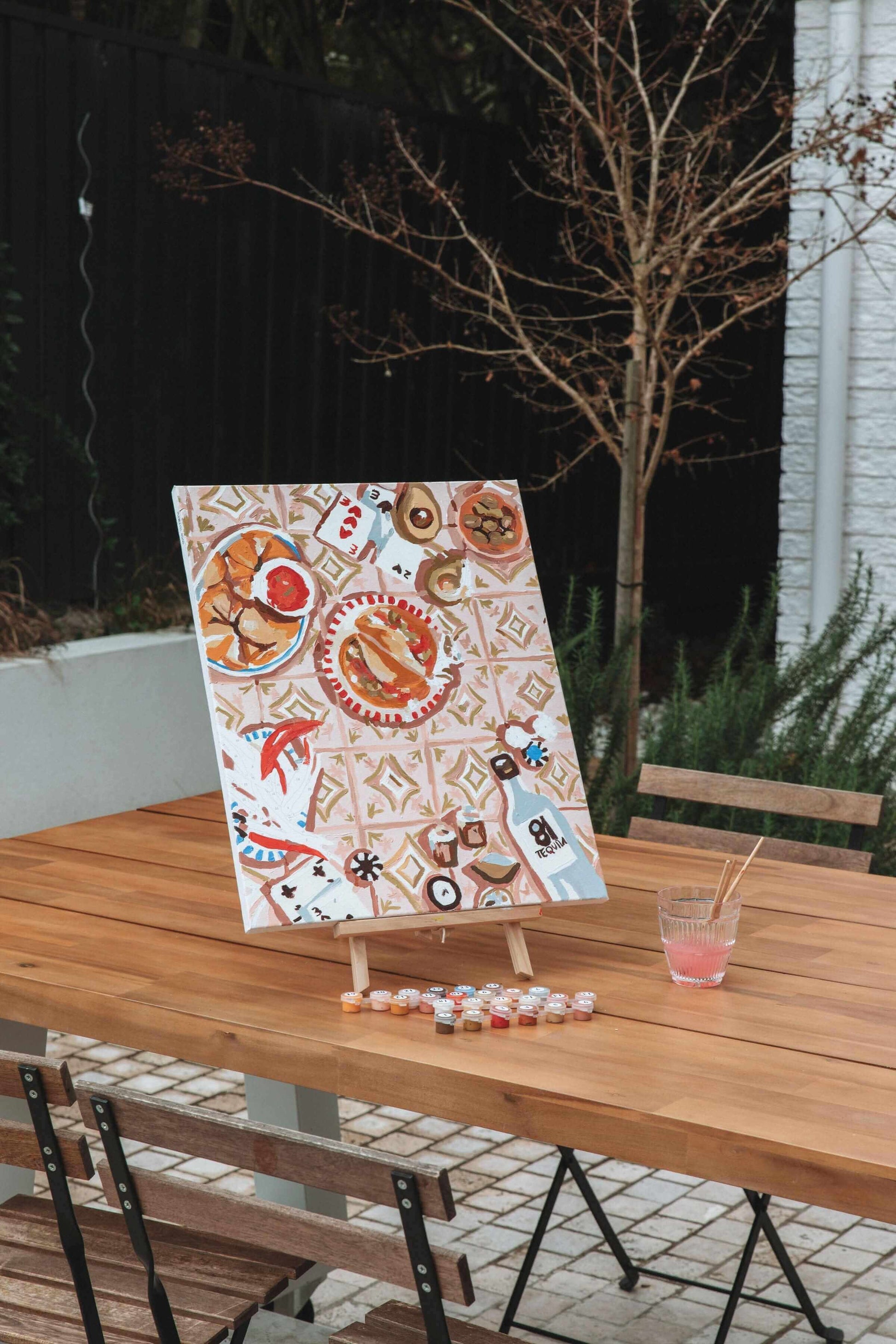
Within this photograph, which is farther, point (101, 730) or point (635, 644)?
point (101, 730)

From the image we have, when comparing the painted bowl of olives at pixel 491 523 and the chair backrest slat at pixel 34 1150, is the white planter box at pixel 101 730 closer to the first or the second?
the painted bowl of olives at pixel 491 523

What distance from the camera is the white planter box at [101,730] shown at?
16.0 ft

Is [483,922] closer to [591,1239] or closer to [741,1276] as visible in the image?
[741,1276]

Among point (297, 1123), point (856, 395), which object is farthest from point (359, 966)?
point (856, 395)

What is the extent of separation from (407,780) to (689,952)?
0.47m

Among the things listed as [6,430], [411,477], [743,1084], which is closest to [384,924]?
[743,1084]

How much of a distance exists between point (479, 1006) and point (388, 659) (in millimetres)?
566

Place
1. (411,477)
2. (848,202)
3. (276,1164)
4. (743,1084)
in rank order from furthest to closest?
(411,477)
(848,202)
(743,1084)
(276,1164)

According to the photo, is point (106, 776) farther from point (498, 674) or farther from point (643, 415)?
point (498, 674)

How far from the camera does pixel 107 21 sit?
7.30 m

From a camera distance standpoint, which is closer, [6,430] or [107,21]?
[6,430]

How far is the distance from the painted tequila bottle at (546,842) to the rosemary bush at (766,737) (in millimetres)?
1728

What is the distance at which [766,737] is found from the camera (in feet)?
15.3

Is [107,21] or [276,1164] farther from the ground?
[107,21]
